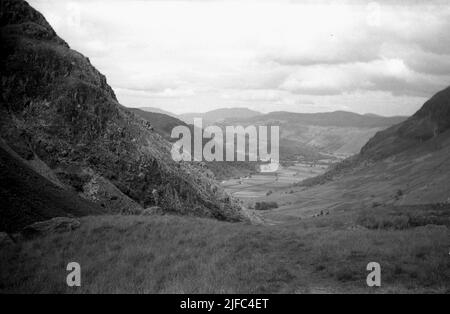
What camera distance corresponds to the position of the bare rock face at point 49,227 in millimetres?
18922

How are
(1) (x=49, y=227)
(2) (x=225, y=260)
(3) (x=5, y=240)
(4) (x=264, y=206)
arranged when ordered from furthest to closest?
(4) (x=264, y=206)
(1) (x=49, y=227)
(3) (x=5, y=240)
(2) (x=225, y=260)

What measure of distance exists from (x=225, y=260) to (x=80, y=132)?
3429 centimetres

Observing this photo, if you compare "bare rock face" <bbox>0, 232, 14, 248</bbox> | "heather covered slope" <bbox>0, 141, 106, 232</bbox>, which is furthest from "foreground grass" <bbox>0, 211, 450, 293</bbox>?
"heather covered slope" <bbox>0, 141, 106, 232</bbox>

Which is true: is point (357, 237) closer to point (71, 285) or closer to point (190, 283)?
point (190, 283)

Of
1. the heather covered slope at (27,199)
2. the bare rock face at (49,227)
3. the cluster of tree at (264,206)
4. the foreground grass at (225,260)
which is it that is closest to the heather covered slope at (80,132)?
the heather covered slope at (27,199)

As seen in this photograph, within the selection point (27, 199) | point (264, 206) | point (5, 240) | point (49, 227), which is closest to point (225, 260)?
point (5, 240)

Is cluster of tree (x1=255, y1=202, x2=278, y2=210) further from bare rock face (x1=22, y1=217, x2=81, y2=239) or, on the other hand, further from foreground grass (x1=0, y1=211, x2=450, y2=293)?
bare rock face (x1=22, y1=217, x2=81, y2=239)

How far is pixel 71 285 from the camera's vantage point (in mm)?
13047

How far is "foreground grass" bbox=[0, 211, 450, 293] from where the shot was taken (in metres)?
12.9

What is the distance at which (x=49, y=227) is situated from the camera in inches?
774

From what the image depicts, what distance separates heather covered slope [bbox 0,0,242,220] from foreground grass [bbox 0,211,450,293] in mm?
19836

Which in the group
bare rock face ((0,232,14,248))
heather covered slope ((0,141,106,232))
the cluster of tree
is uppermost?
heather covered slope ((0,141,106,232))

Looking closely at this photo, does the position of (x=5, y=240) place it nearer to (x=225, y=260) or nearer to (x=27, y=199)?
(x=27, y=199)

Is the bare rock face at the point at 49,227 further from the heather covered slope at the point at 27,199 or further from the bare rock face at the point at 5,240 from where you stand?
the heather covered slope at the point at 27,199
